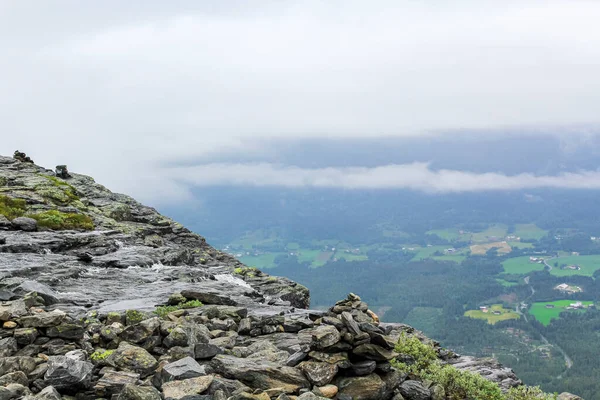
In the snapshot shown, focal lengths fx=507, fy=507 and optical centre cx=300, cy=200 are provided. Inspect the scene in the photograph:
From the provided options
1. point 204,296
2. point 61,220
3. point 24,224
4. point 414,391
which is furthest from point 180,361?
point 61,220

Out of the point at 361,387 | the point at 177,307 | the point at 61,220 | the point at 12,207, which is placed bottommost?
the point at 361,387

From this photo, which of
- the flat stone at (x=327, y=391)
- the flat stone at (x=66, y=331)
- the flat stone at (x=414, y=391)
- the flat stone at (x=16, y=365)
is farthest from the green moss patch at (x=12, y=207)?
the flat stone at (x=414, y=391)

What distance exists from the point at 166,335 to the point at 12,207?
3952 cm

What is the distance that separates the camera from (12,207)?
52906 mm

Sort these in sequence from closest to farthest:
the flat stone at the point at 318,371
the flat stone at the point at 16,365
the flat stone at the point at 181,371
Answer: the flat stone at the point at 181,371, the flat stone at the point at 16,365, the flat stone at the point at 318,371


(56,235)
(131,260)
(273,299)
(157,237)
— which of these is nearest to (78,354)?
(273,299)

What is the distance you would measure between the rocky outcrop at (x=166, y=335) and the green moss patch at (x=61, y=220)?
7.60 feet

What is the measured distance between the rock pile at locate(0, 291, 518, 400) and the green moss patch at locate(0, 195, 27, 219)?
30.0 meters

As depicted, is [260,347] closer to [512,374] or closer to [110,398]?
[110,398]

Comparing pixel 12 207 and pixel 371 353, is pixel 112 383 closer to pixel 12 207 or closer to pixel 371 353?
pixel 371 353

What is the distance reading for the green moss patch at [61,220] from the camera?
49.5 meters

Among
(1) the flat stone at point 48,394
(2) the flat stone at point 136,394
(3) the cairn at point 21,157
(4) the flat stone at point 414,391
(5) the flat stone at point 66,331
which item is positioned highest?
(3) the cairn at point 21,157

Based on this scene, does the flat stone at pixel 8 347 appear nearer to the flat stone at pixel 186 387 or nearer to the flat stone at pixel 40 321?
the flat stone at pixel 40 321

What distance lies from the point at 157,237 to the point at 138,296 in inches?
975
